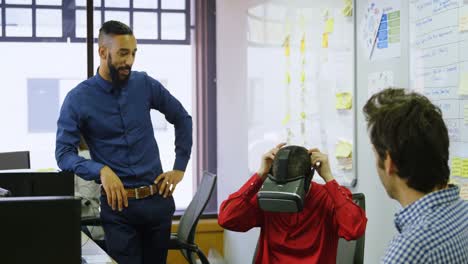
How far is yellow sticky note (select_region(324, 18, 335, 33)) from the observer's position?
10.4 feet

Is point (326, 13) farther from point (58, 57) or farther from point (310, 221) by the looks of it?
point (58, 57)

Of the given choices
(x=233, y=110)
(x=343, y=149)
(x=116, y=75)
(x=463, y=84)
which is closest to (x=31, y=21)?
(x=233, y=110)

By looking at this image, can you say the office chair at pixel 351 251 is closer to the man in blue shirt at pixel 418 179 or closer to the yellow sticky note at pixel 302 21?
the man in blue shirt at pixel 418 179

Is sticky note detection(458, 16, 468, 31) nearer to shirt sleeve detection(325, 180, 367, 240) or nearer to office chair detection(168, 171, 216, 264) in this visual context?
shirt sleeve detection(325, 180, 367, 240)

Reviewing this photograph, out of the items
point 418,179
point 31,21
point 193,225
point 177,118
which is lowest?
point 193,225

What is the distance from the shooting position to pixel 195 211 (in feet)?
11.1

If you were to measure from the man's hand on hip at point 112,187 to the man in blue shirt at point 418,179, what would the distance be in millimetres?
1364

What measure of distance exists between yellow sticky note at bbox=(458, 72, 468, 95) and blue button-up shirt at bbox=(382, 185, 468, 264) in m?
1.09

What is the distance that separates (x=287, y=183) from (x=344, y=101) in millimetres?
1201

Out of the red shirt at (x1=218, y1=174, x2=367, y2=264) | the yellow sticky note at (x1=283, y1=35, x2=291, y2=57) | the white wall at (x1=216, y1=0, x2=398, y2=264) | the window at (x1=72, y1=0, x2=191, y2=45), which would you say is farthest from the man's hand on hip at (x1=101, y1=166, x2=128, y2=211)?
the window at (x1=72, y1=0, x2=191, y2=45)

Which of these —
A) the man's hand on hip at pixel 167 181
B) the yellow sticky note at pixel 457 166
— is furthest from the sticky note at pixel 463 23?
the man's hand on hip at pixel 167 181

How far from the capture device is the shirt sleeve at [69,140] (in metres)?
2.53

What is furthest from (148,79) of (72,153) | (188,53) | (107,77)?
(188,53)

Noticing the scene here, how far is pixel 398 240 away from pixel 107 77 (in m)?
1.74
